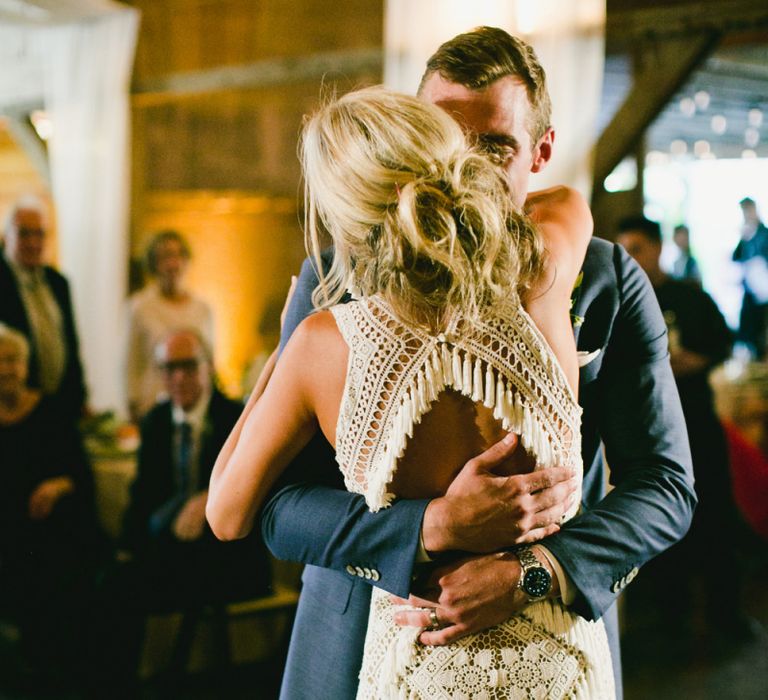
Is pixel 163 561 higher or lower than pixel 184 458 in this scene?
lower

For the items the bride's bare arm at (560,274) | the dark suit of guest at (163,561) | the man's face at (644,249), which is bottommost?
the dark suit of guest at (163,561)

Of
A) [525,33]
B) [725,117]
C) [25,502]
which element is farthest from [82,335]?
[725,117]

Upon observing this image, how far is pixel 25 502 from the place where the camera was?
11.2 feet

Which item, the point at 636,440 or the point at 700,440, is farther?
the point at 700,440

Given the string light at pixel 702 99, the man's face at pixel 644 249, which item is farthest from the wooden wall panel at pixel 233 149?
the string light at pixel 702 99

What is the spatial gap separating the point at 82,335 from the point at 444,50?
4411 mm

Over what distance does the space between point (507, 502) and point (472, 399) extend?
13 cm

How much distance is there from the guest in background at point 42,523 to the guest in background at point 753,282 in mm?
7349

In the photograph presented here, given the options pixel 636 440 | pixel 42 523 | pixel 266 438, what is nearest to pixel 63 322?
pixel 42 523

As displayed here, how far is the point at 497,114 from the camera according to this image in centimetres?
116

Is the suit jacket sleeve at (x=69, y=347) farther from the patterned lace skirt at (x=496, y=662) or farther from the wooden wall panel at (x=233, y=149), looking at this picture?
the patterned lace skirt at (x=496, y=662)

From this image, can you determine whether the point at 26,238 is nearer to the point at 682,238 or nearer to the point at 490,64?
the point at 490,64

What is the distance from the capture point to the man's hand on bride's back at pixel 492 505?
995mm

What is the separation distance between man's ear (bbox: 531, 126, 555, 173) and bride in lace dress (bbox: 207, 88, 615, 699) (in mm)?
189
